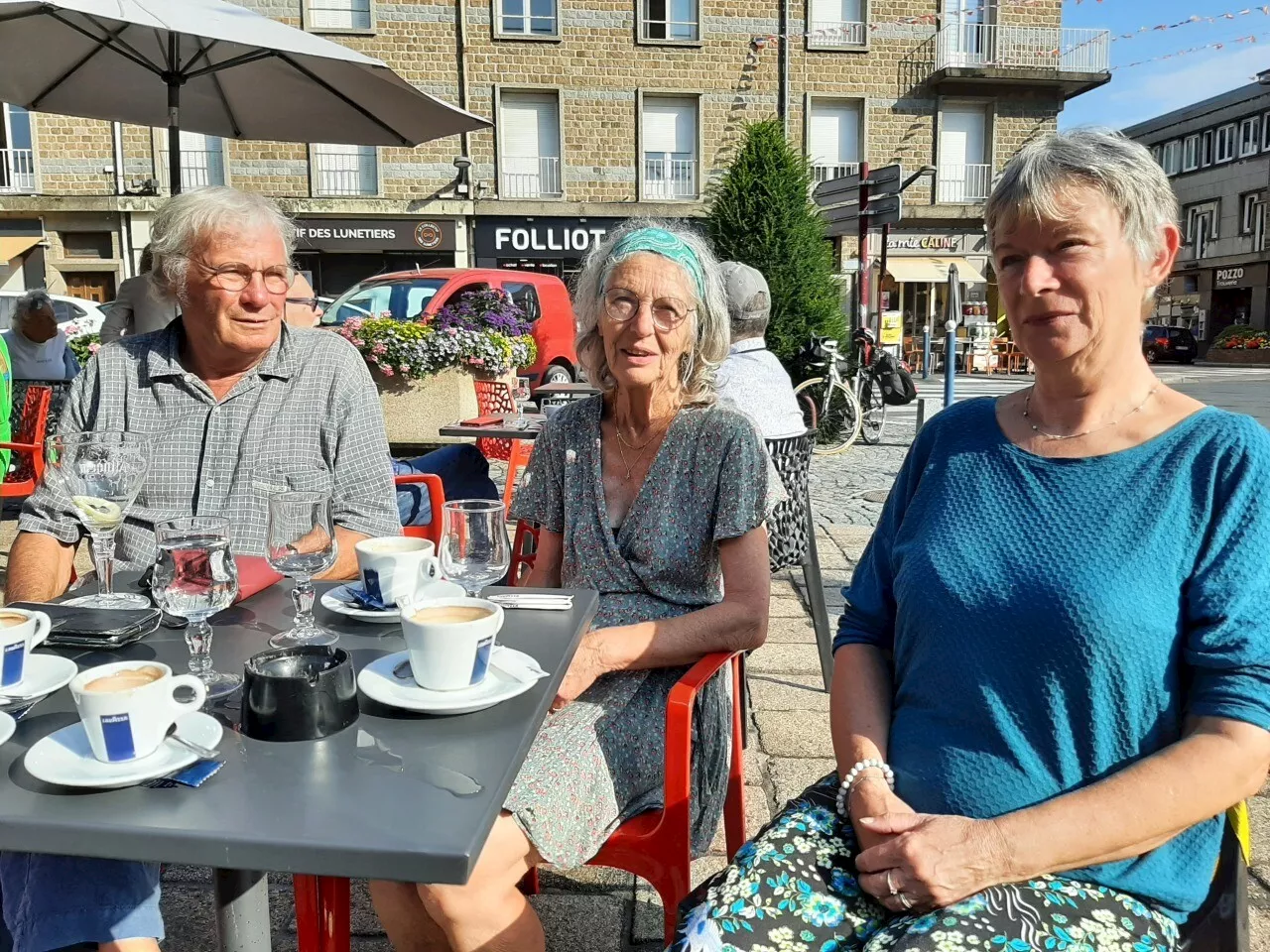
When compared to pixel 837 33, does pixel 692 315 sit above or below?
below

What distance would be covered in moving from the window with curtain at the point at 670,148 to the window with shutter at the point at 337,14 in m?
5.95

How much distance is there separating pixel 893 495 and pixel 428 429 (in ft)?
20.7

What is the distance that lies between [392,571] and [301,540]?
7.6 inches

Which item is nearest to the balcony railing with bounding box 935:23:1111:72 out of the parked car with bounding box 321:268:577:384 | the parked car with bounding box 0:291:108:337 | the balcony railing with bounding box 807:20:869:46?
the balcony railing with bounding box 807:20:869:46

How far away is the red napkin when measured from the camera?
1789 millimetres

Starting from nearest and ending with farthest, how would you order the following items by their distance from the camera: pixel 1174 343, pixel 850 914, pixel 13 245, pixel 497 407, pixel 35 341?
pixel 850 914 → pixel 497 407 → pixel 35 341 → pixel 13 245 → pixel 1174 343

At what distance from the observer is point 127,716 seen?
1038 millimetres

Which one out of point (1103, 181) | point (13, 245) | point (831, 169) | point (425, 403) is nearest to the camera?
point (1103, 181)

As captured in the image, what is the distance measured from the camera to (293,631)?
5.06 feet

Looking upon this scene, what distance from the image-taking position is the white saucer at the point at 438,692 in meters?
1.21

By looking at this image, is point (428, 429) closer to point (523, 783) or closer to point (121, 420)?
point (121, 420)

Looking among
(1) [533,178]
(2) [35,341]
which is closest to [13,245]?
(1) [533,178]

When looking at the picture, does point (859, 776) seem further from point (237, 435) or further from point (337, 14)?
point (337, 14)

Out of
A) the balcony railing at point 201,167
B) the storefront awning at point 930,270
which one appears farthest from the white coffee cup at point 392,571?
the storefront awning at point 930,270
